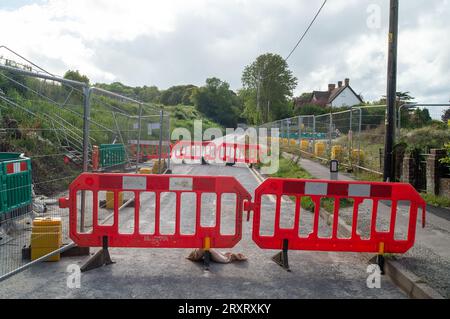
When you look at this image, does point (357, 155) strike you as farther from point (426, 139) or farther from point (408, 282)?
point (408, 282)

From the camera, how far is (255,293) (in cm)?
480

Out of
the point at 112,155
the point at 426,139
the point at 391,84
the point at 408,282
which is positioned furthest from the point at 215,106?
the point at 408,282

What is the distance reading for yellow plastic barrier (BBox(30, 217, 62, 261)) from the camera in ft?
18.6

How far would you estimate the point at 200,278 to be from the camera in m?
5.24

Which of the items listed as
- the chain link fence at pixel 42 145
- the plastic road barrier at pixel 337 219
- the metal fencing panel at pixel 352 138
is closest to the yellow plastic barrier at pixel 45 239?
the chain link fence at pixel 42 145

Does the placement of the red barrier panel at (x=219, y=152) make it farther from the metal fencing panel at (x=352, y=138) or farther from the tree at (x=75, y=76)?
the tree at (x=75, y=76)

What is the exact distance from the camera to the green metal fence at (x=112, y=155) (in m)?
10.7

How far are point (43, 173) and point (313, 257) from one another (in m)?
6.71

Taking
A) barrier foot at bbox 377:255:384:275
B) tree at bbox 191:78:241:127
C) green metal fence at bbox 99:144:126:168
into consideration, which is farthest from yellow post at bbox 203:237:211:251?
tree at bbox 191:78:241:127

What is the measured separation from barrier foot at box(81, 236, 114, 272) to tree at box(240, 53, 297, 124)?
215 feet

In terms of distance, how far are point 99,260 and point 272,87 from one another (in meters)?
69.9
